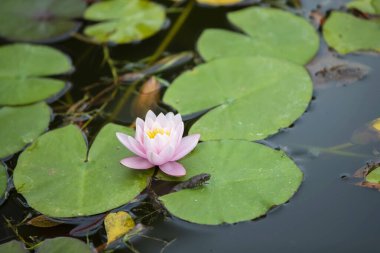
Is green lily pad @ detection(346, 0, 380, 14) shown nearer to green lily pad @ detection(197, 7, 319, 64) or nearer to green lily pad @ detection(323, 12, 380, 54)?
green lily pad @ detection(323, 12, 380, 54)

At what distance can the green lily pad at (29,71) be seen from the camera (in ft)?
9.44

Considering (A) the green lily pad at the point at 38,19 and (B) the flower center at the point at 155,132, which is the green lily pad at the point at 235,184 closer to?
(B) the flower center at the point at 155,132

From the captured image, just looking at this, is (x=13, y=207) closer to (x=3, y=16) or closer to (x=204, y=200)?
(x=204, y=200)

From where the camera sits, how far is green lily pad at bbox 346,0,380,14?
3100mm

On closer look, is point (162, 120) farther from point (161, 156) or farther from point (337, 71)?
→ point (337, 71)

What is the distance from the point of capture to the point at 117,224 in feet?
6.98

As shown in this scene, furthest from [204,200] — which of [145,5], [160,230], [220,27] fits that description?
[145,5]

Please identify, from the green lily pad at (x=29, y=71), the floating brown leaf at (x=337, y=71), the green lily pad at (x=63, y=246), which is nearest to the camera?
the green lily pad at (x=63, y=246)

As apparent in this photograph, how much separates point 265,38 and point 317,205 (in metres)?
1.26

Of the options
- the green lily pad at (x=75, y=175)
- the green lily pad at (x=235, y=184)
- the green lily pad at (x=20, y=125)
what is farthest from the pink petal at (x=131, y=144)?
the green lily pad at (x=20, y=125)

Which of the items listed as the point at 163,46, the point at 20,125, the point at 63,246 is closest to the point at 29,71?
the point at 20,125

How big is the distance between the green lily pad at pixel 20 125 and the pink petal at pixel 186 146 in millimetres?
832

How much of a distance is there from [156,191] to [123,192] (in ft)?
0.51

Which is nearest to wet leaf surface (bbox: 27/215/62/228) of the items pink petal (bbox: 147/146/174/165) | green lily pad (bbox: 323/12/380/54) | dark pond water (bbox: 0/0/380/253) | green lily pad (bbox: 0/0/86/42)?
dark pond water (bbox: 0/0/380/253)
